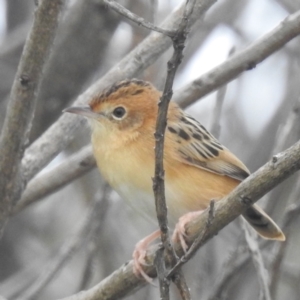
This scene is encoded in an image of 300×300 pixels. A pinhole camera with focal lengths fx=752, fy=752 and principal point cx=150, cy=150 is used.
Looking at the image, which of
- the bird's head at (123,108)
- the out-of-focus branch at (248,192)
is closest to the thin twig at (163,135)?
the out-of-focus branch at (248,192)

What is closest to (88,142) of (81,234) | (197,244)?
(81,234)

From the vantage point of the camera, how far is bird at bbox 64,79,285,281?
464 centimetres

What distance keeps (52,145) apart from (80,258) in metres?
3.63

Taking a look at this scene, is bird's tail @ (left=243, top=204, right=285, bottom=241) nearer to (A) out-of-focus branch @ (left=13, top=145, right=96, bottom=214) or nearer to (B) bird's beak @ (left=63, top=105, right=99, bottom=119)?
(B) bird's beak @ (left=63, top=105, right=99, bottom=119)

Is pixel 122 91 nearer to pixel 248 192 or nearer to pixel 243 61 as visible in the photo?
pixel 243 61

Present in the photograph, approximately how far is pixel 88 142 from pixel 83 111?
9.18 feet

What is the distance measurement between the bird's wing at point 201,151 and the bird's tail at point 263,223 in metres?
0.25

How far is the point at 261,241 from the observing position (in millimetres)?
6008

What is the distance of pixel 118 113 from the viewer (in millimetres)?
5098

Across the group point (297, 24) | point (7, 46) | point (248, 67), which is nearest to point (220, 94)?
point (248, 67)

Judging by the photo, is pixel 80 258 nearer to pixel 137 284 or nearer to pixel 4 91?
pixel 4 91

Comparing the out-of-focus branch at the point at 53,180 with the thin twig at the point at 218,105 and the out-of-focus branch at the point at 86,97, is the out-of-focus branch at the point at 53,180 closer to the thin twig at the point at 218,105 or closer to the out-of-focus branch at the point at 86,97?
Result: the out-of-focus branch at the point at 86,97

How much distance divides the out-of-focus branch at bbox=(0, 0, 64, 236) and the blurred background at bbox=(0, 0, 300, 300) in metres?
1.17

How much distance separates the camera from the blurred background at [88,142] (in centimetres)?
562
